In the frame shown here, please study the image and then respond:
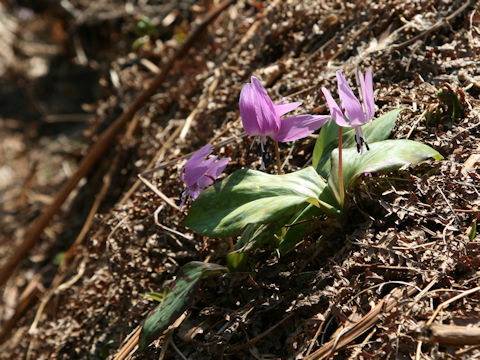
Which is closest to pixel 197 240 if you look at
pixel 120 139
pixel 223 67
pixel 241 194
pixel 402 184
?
pixel 241 194

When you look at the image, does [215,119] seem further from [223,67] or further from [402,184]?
[402,184]

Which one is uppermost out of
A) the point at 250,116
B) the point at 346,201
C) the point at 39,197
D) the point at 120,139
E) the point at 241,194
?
the point at 250,116

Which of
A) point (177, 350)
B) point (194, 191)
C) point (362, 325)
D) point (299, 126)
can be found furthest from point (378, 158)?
point (177, 350)

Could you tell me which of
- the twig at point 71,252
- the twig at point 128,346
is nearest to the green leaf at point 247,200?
the twig at point 128,346

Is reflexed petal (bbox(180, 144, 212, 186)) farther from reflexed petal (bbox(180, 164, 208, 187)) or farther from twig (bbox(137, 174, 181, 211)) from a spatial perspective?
twig (bbox(137, 174, 181, 211))

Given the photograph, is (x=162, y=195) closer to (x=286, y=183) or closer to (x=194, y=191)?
(x=194, y=191)

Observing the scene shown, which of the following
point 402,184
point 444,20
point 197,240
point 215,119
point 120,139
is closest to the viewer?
point 402,184

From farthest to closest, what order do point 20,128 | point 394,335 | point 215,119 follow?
1. point 20,128
2. point 215,119
3. point 394,335
